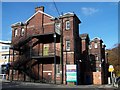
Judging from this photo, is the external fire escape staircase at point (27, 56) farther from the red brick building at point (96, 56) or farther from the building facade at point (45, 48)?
the red brick building at point (96, 56)

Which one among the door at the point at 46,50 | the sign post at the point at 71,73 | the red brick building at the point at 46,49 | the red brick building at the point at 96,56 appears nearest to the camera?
the sign post at the point at 71,73

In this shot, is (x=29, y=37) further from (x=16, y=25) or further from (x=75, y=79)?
(x=75, y=79)

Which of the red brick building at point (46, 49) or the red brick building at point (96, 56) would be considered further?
the red brick building at point (96, 56)

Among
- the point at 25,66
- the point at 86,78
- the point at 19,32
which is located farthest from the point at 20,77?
the point at 86,78

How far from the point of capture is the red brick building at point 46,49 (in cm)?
3856

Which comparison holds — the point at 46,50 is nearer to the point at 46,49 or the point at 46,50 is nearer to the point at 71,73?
the point at 46,49

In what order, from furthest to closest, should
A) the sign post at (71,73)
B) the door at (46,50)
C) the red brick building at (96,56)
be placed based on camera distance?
the red brick building at (96,56) < the door at (46,50) < the sign post at (71,73)

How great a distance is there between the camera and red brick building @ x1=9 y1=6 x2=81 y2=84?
38.6m

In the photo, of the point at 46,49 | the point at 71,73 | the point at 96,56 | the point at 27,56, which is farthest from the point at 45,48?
the point at 96,56

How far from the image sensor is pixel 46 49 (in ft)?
132

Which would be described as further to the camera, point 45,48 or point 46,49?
point 45,48

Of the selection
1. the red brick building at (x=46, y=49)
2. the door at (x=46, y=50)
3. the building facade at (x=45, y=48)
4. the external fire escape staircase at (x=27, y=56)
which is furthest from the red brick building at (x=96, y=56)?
the external fire escape staircase at (x=27, y=56)

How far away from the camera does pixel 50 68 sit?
38969 millimetres

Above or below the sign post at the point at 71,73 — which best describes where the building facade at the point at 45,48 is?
above
